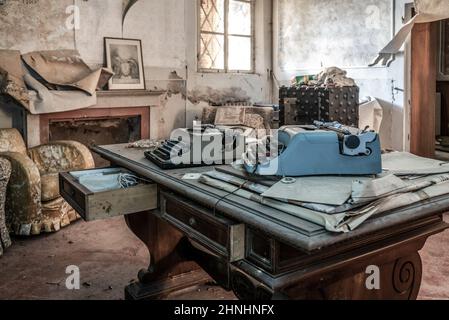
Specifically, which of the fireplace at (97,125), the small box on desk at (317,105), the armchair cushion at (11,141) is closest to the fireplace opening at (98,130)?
the fireplace at (97,125)

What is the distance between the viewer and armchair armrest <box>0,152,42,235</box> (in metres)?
3.49

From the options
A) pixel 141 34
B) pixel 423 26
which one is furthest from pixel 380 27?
pixel 141 34

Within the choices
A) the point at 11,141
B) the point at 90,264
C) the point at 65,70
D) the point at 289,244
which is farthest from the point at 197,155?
the point at 65,70

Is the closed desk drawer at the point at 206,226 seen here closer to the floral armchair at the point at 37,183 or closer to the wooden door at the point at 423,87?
the floral armchair at the point at 37,183

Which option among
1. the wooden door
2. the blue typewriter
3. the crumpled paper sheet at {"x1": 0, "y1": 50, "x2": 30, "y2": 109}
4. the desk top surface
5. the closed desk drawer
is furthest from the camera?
the wooden door

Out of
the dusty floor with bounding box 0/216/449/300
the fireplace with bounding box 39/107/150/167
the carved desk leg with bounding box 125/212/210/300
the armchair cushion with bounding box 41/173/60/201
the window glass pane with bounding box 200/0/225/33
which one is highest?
the window glass pane with bounding box 200/0/225/33

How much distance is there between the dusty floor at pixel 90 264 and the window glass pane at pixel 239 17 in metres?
3.66

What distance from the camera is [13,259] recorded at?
3129 millimetres

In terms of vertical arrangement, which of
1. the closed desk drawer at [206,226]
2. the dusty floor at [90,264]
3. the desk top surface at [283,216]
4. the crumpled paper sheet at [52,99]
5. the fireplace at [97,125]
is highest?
the crumpled paper sheet at [52,99]

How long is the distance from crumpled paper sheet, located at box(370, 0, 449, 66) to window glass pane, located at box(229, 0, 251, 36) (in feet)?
7.17

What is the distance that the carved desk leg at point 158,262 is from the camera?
2.35 metres

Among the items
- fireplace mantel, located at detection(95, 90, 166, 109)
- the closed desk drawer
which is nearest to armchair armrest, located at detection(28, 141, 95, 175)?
fireplace mantel, located at detection(95, 90, 166, 109)

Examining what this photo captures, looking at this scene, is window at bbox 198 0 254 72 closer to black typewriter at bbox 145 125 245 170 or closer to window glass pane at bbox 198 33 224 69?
window glass pane at bbox 198 33 224 69

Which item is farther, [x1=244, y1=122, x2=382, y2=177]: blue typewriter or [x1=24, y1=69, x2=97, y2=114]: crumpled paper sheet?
[x1=24, y1=69, x2=97, y2=114]: crumpled paper sheet
